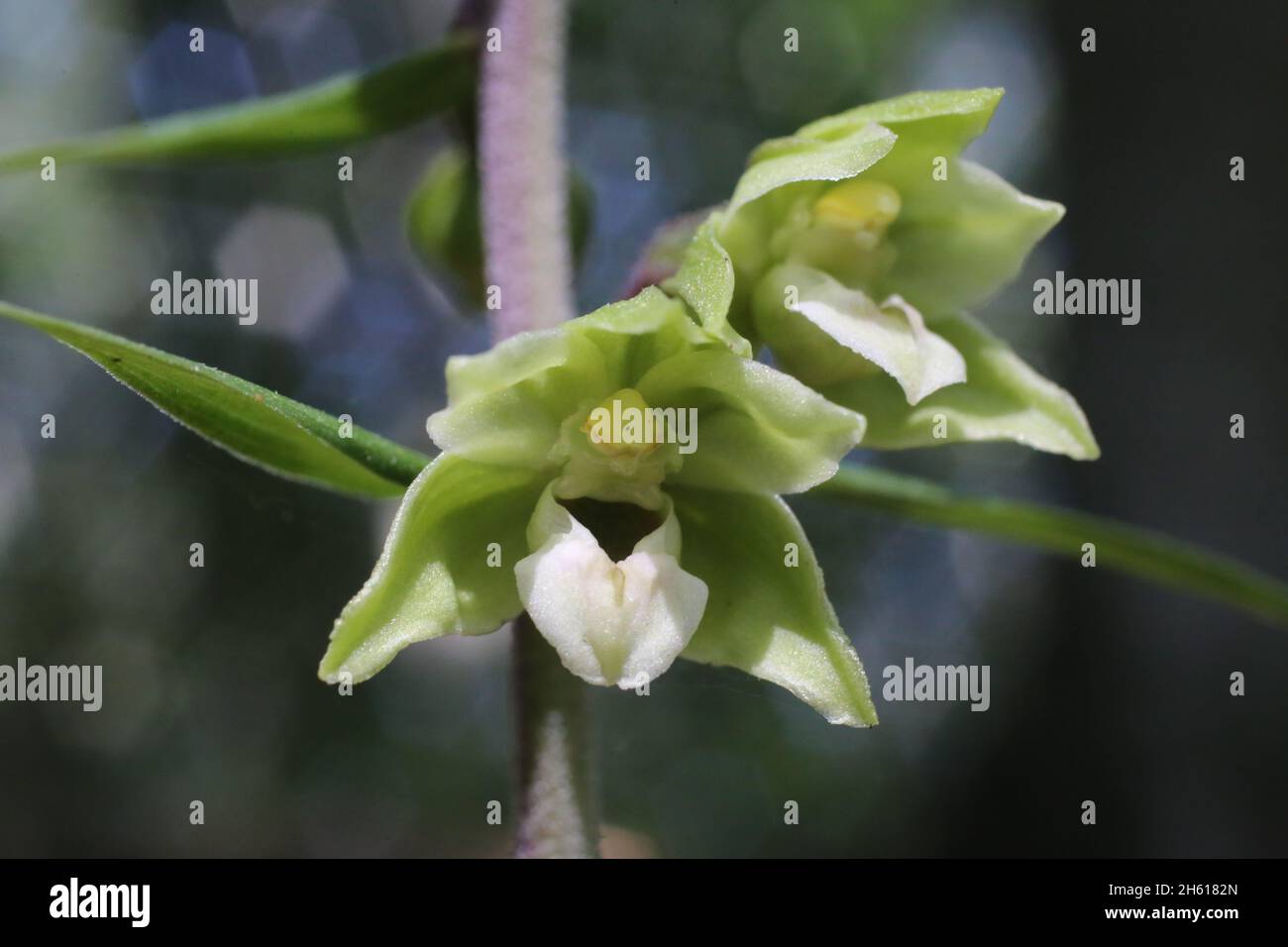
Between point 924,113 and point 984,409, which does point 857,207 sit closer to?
point 924,113

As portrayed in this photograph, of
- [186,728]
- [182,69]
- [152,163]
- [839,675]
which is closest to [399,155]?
[182,69]

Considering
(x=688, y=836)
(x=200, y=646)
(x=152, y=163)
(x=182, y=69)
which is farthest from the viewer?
(x=688, y=836)

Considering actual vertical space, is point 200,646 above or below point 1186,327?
below

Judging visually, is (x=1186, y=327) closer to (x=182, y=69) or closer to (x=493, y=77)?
(x=493, y=77)

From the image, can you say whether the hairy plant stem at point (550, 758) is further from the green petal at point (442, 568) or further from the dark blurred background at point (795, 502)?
the dark blurred background at point (795, 502)

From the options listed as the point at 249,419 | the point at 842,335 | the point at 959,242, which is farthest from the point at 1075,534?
the point at 249,419

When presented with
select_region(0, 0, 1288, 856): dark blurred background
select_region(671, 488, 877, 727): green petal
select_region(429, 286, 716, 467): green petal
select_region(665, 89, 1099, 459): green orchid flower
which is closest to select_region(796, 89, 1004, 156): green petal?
select_region(665, 89, 1099, 459): green orchid flower

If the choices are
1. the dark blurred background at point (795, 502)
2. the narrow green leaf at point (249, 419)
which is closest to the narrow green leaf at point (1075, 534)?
the narrow green leaf at point (249, 419)
